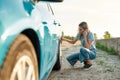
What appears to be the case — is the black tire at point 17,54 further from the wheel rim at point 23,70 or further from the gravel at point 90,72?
the gravel at point 90,72

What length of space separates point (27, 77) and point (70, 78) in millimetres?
3751

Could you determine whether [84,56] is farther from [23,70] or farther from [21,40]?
[21,40]

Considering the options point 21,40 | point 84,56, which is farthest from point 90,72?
point 21,40

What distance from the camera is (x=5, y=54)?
2.82 m

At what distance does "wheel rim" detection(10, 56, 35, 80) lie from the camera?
3086 millimetres

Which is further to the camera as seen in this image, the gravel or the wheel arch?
the gravel

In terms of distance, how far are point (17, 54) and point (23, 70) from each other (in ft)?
0.77

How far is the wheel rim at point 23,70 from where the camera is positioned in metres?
3.09

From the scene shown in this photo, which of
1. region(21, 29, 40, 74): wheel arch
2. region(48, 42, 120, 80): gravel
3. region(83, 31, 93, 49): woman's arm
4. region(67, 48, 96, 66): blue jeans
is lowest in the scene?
region(48, 42, 120, 80): gravel

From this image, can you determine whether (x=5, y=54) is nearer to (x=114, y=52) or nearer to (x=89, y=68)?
(x=89, y=68)

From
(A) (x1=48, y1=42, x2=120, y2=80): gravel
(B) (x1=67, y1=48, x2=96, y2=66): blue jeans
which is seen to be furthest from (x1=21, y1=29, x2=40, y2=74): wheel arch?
(B) (x1=67, y1=48, x2=96, y2=66): blue jeans

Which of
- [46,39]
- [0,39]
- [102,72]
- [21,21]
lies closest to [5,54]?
[0,39]

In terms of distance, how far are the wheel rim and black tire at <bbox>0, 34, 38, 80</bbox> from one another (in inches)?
→ 1.3

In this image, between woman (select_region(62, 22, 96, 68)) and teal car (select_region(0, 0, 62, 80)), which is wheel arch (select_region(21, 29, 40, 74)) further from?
woman (select_region(62, 22, 96, 68))
